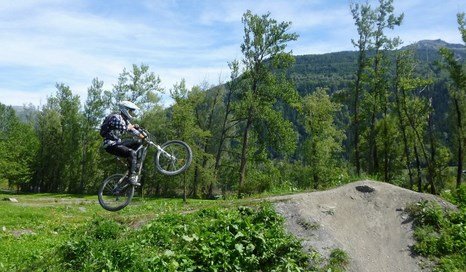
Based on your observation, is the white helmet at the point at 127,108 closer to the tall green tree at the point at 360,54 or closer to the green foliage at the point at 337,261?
the green foliage at the point at 337,261

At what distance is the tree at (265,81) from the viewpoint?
141 ft

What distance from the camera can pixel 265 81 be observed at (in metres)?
44.2

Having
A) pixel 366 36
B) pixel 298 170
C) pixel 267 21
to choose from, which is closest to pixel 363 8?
pixel 366 36

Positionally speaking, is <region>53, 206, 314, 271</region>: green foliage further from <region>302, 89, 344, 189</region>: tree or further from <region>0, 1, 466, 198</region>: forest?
<region>302, 89, 344, 189</region>: tree

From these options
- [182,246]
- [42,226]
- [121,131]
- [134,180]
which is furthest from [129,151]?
[42,226]

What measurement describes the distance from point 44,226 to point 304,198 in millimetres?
14014

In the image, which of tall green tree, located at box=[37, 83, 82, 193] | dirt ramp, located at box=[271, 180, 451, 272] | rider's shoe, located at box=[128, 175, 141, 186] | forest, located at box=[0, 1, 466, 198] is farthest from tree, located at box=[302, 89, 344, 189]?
tall green tree, located at box=[37, 83, 82, 193]

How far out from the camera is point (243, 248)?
12.5 m

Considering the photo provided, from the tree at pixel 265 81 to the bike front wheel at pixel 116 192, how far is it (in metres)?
29.1

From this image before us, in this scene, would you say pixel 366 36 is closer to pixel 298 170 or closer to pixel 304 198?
pixel 298 170

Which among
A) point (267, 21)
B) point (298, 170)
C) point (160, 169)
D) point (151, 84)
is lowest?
point (298, 170)

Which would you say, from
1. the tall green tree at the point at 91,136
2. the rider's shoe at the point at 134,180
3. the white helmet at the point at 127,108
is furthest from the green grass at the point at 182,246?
the tall green tree at the point at 91,136

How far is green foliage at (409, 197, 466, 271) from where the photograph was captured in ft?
43.3

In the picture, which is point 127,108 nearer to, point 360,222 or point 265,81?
point 360,222
